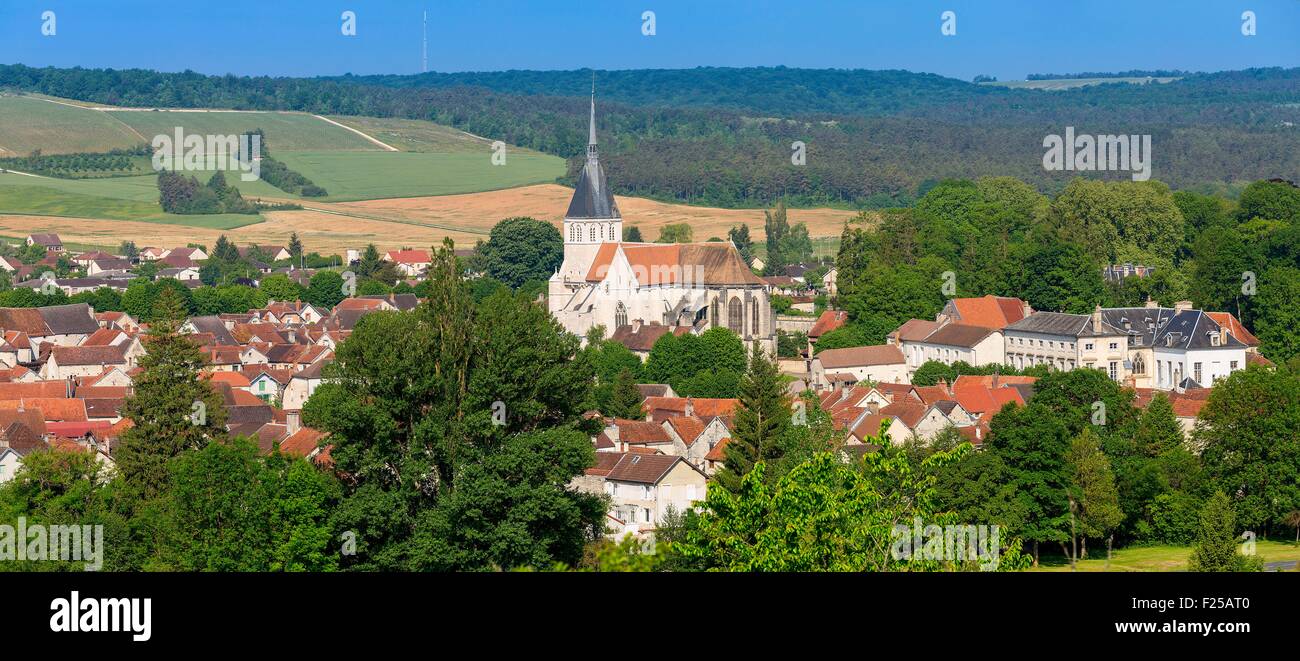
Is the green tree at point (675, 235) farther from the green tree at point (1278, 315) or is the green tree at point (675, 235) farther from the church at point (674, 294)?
the green tree at point (1278, 315)

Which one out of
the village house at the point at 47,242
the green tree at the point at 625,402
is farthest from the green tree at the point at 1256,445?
the village house at the point at 47,242

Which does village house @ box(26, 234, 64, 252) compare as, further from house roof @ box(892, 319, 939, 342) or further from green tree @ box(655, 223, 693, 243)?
house roof @ box(892, 319, 939, 342)

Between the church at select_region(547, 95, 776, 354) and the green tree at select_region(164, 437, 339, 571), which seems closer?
the green tree at select_region(164, 437, 339, 571)

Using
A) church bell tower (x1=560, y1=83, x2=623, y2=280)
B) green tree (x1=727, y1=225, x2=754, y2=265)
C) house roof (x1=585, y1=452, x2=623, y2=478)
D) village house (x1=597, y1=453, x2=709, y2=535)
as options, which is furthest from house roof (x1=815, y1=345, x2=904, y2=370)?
green tree (x1=727, y1=225, x2=754, y2=265)

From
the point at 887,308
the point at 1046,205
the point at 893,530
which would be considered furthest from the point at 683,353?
the point at 893,530

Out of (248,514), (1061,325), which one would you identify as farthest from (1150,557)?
(1061,325)
